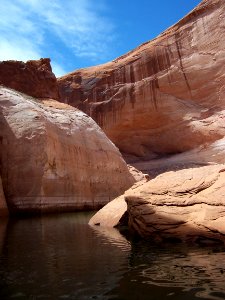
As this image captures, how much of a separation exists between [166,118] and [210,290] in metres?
34.1

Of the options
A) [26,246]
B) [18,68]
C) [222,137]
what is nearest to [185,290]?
[26,246]

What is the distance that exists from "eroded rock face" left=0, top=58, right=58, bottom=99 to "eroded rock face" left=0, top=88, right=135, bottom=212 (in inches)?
140

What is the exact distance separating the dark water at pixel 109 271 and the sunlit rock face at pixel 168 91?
27.2m

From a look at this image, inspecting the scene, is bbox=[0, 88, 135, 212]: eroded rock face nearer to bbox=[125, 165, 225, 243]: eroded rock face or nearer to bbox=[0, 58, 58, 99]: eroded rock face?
bbox=[0, 58, 58, 99]: eroded rock face

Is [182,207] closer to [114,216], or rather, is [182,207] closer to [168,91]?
[114,216]

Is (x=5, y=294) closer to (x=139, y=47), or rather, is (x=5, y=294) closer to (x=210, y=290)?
(x=210, y=290)

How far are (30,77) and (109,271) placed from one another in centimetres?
2353

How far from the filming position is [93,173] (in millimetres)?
22547

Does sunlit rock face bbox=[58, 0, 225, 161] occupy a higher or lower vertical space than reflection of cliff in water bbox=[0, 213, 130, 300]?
higher

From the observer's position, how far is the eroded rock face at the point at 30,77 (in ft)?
86.6

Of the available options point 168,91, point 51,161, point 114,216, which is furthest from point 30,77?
point 114,216

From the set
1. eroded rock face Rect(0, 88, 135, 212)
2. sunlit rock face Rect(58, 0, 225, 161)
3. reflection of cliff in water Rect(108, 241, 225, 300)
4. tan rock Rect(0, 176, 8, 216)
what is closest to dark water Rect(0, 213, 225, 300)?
reflection of cliff in water Rect(108, 241, 225, 300)

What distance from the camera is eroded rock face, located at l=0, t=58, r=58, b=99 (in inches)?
1039

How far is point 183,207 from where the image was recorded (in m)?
8.37
